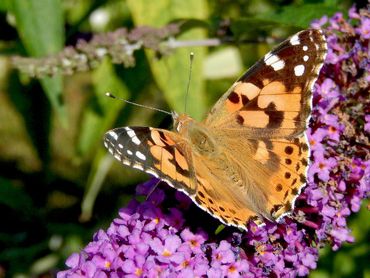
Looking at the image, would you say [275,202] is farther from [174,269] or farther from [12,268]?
[12,268]

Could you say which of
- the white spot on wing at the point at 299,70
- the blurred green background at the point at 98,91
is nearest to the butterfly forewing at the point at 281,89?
the white spot on wing at the point at 299,70

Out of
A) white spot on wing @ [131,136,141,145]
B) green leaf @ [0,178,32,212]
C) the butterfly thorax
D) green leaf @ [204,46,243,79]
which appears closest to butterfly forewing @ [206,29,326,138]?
the butterfly thorax

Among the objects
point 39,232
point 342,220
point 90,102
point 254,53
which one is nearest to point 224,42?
point 254,53

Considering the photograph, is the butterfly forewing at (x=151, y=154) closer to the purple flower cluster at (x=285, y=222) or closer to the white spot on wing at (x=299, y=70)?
the purple flower cluster at (x=285, y=222)

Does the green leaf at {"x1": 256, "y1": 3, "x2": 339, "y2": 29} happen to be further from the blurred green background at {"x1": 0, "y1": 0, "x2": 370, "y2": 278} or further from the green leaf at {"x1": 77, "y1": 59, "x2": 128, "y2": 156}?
the green leaf at {"x1": 77, "y1": 59, "x2": 128, "y2": 156}

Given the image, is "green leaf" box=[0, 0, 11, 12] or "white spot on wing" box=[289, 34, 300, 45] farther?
"green leaf" box=[0, 0, 11, 12]

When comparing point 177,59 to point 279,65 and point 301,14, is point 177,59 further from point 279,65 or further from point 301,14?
point 279,65
